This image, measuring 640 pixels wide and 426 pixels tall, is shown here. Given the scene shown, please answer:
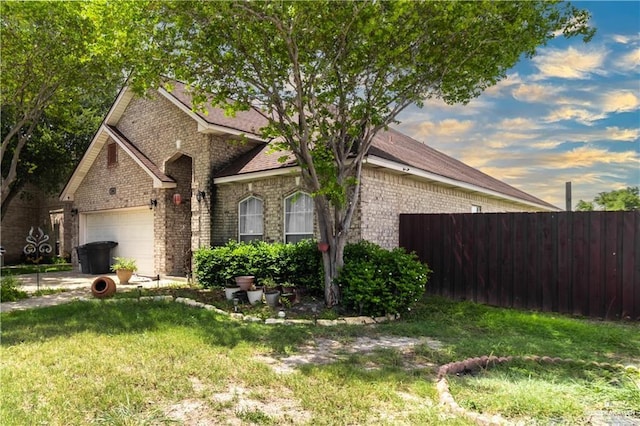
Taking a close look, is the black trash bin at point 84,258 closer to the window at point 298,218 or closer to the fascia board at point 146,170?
the fascia board at point 146,170

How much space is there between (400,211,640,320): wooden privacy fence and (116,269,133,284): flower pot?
892 centimetres

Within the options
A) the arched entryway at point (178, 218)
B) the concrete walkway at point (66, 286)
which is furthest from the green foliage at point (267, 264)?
the arched entryway at point (178, 218)

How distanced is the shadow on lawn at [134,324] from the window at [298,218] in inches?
152

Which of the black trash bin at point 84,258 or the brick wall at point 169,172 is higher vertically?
the brick wall at point 169,172

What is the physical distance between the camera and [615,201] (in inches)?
1368

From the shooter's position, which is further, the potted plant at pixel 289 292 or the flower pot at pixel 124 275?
the flower pot at pixel 124 275

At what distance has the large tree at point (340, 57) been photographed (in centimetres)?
769

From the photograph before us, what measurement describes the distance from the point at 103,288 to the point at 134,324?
13.0ft

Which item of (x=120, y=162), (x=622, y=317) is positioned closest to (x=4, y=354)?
(x=622, y=317)

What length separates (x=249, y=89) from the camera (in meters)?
9.14

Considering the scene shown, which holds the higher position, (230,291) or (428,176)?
(428,176)

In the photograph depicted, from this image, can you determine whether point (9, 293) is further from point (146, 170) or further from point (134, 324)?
point (134, 324)

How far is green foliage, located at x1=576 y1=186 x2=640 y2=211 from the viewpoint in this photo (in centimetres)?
3185

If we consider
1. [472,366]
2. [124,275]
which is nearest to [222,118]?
[124,275]
